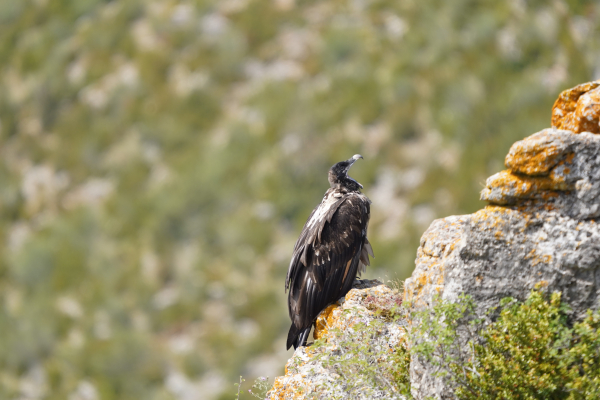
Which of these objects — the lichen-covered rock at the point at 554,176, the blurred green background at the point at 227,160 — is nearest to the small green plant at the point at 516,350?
the lichen-covered rock at the point at 554,176

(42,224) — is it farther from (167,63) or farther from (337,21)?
(337,21)

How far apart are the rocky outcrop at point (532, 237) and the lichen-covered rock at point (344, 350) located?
23.3 inches

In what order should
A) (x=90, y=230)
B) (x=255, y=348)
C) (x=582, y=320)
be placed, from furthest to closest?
(x=90, y=230) → (x=255, y=348) → (x=582, y=320)

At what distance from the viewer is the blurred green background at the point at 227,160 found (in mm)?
24016

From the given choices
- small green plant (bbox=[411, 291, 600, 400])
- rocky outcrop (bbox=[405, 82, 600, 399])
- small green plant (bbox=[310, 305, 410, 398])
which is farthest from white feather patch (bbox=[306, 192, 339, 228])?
small green plant (bbox=[411, 291, 600, 400])

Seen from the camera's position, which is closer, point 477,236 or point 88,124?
point 477,236

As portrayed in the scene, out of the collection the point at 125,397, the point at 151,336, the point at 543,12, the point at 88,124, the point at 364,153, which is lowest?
the point at 125,397

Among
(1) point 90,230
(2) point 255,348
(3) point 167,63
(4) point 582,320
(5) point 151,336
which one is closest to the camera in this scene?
(4) point 582,320

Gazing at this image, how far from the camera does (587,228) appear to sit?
5188mm

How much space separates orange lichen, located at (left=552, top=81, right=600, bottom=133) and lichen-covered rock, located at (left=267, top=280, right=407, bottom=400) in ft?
7.93

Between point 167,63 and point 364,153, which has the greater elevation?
point 167,63

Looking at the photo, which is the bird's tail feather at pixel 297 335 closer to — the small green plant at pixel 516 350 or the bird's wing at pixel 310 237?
the bird's wing at pixel 310 237

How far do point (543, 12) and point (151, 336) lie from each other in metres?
20.6

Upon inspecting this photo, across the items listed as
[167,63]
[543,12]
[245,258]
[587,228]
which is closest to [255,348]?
[245,258]
